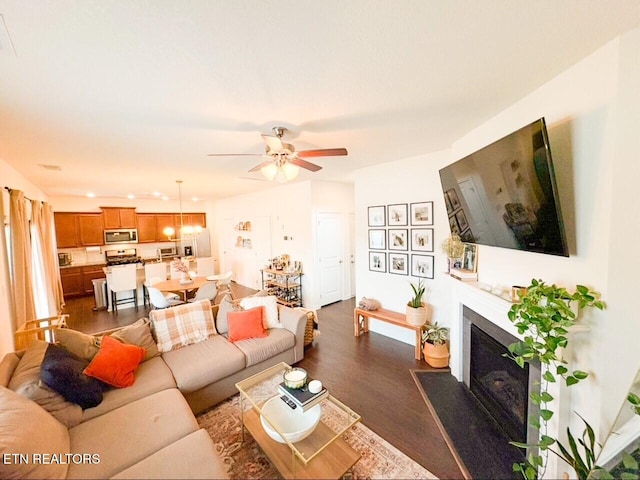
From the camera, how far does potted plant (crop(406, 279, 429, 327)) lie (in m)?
3.08

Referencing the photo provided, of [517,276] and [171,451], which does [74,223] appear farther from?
[517,276]

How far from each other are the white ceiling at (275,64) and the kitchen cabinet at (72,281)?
196 inches

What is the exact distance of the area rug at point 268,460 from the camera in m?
1.67

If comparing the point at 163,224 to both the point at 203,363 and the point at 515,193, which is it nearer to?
the point at 203,363

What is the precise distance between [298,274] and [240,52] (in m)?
4.16

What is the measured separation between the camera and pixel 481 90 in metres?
1.69

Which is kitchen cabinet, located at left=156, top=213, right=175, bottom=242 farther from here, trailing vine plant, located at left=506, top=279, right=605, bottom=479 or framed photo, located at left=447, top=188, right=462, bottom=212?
trailing vine plant, located at left=506, top=279, right=605, bottom=479

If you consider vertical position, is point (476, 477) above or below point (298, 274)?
below

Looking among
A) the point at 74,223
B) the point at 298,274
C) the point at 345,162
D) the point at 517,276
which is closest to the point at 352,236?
the point at 298,274

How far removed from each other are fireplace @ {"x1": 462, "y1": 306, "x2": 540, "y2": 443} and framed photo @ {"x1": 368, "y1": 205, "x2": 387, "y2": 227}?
5.46 feet

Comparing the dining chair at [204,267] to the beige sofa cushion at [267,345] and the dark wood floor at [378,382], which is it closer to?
the dark wood floor at [378,382]

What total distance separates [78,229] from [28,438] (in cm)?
708

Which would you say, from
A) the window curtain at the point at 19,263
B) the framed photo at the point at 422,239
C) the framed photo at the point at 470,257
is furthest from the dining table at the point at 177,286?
the framed photo at the point at 470,257

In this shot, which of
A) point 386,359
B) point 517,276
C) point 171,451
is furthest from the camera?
point 386,359
